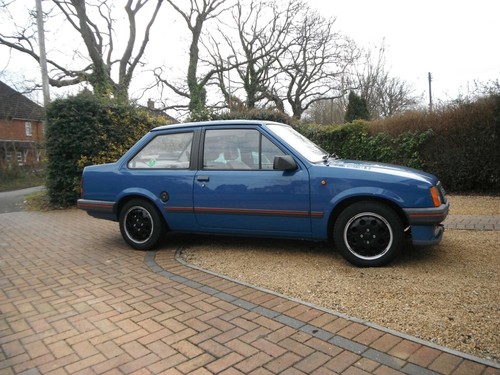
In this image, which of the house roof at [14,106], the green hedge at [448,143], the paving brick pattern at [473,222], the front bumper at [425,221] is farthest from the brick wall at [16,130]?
the front bumper at [425,221]

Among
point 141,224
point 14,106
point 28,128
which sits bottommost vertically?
point 141,224

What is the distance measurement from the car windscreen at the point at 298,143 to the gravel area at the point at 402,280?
1235mm

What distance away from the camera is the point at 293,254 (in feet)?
16.4

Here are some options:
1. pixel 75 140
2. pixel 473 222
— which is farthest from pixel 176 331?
pixel 75 140

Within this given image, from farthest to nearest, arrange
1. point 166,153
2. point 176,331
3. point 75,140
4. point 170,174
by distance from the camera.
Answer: point 75,140
point 166,153
point 170,174
point 176,331

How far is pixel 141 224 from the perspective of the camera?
5512mm

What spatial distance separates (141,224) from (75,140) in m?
5.68

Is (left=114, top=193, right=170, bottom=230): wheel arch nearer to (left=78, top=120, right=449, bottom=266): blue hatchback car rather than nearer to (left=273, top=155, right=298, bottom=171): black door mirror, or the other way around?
(left=78, top=120, right=449, bottom=266): blue hatchback car

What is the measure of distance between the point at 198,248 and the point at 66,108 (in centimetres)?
655

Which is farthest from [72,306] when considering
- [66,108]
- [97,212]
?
[66,108]

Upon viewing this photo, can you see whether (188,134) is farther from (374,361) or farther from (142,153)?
(374,361)

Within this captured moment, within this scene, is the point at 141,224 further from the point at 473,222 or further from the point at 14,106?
the point at 14,106

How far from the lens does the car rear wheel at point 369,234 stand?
4199 mm

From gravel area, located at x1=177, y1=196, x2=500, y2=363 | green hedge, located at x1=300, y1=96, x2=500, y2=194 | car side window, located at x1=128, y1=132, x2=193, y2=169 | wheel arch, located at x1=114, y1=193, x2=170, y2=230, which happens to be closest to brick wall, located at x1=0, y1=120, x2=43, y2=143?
green hedge, located at x1=300, y1=96, x2=500, y2=194
